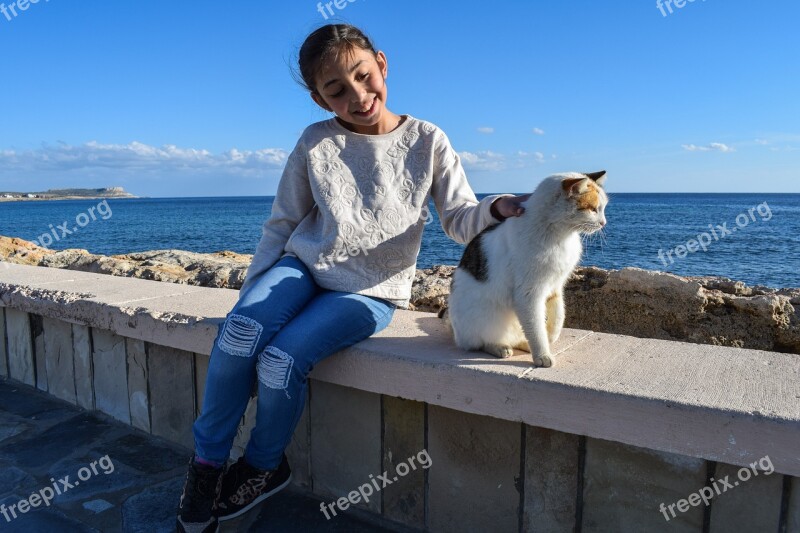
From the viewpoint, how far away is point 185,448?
2598 millimetres

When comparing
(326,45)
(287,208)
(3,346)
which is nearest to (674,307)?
(287,208)

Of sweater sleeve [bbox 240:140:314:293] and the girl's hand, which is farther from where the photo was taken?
sweater sleeve [bbox 240:140:314:293]

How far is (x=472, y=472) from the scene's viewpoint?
1854 millimetres

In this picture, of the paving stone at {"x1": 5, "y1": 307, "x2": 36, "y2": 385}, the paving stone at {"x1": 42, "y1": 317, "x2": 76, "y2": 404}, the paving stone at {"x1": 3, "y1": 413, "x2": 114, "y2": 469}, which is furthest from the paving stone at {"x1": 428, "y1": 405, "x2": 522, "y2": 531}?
the paving stone at {"x1": 5, "y1": 307, "x2": 36, "y2": 385}

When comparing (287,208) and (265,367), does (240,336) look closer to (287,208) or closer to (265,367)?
(265,367)

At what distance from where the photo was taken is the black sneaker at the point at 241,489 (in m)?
1.97

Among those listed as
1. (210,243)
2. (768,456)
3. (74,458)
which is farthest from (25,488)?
(210,243)

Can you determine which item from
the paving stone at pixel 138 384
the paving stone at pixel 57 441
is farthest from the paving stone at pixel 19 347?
the paving stone at pixel 138 384

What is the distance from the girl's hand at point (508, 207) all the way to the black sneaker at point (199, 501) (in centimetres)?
133

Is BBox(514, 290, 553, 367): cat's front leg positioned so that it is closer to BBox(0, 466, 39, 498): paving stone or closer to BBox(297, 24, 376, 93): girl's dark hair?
BBox(297, 24, 376, 93): girl's dark hair

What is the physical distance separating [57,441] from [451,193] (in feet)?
7.07

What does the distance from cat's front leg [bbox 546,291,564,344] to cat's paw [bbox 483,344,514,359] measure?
6.9 inches

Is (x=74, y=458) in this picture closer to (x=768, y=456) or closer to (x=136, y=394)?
(x=136, y=394)

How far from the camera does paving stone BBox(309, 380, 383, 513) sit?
6.78 feet
